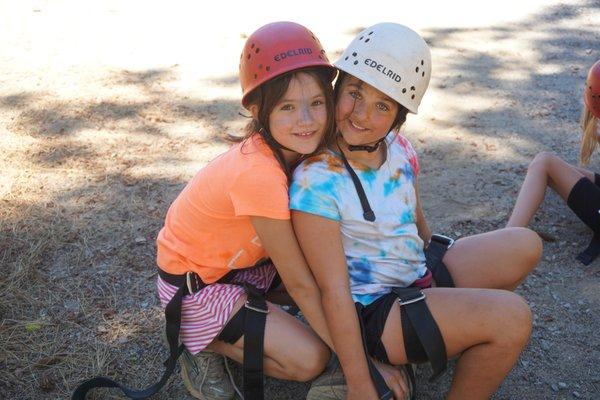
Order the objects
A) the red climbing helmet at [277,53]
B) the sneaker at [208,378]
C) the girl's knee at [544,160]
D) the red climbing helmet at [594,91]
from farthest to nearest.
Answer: the girl's knee at [544,160], the red climbing helmet at [594,91], the sneaker at [208,378], the red climbing helmet at [277,53]

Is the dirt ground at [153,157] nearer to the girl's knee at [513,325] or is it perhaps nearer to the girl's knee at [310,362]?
the girl's knee at [310,362]

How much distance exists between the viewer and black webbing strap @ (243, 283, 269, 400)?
8.57 feet

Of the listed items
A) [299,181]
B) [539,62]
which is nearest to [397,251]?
[299,181]

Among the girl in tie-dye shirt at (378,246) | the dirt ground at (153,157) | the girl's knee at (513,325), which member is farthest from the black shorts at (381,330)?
the dirt ground at (153,157)

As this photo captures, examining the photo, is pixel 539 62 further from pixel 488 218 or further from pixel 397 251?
pixel 397 251

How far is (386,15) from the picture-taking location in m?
6.87

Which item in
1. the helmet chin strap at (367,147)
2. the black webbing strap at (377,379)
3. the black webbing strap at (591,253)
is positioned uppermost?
the helmet chin strap at (367,147)

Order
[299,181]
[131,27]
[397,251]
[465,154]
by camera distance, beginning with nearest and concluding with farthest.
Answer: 1. [299,181]
2. [397,251]
3. [465,154]
4. [131,27]

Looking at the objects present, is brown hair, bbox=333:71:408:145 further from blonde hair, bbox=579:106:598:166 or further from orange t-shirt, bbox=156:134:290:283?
blonde hair, bbox=579:106:598:166

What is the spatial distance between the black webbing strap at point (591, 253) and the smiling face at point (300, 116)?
2004mm

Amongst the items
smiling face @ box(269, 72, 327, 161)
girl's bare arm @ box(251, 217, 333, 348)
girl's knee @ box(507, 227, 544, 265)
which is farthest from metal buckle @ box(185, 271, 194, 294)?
girl's knee @ box(507, 227, 544, 265)

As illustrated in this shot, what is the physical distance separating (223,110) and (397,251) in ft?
9.22

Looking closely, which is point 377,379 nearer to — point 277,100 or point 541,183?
point 277,100

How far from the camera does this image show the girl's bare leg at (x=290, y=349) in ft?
8.55
